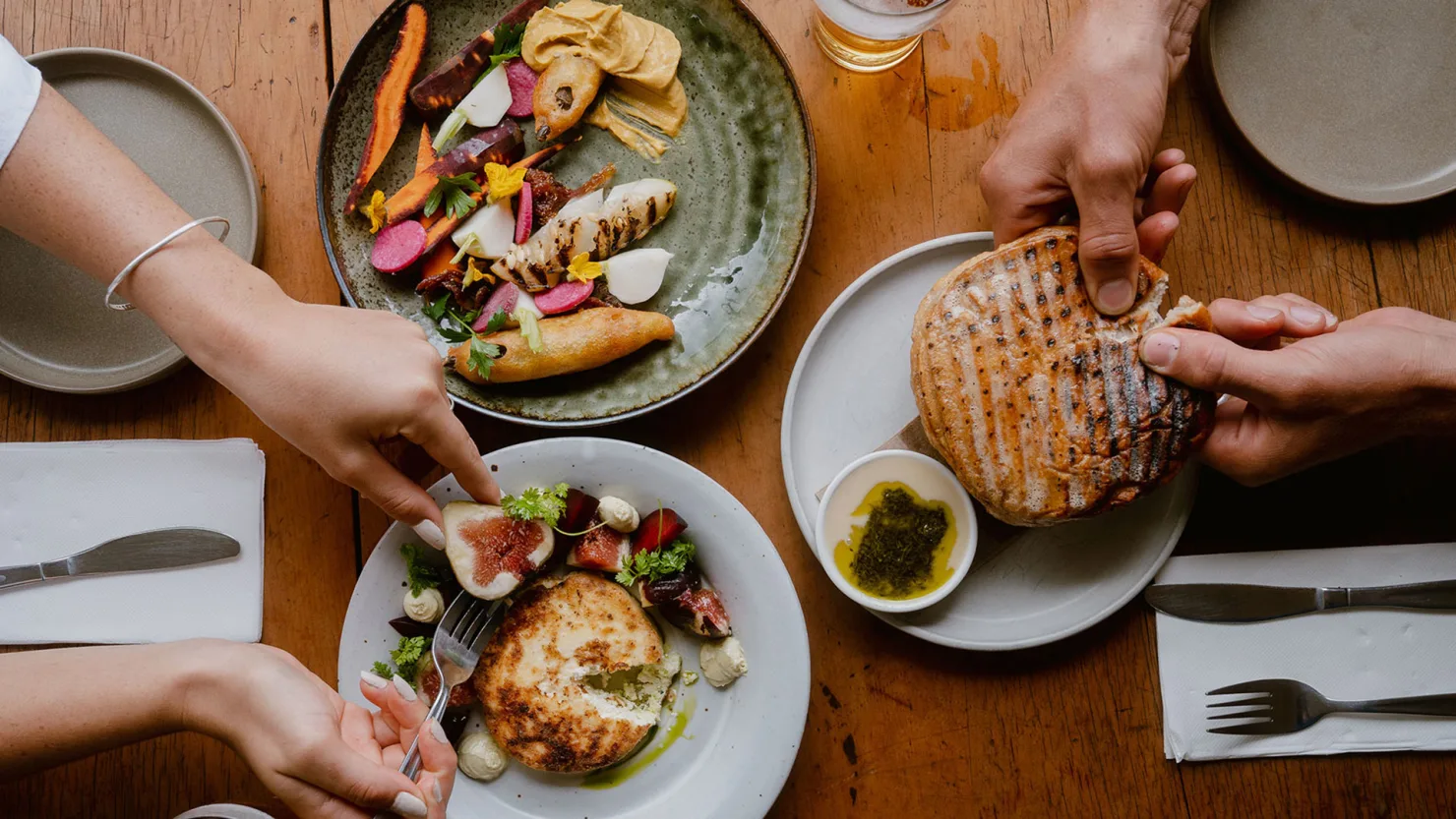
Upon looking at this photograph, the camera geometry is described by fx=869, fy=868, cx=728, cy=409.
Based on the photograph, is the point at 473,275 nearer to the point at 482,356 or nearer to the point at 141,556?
the point at 482,356

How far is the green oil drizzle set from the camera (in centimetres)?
185

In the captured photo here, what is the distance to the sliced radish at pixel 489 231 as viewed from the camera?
6.00ft

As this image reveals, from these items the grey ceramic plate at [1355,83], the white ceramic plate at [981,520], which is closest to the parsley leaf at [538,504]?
the white ceramic plate at [981,520]

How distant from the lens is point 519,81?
1.88 meters

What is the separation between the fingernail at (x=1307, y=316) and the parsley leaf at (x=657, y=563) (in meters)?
1.28

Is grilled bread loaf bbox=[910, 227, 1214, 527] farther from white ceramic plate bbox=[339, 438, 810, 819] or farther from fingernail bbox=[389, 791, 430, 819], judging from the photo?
fingernail bbox=[389, 791, 430, 819]

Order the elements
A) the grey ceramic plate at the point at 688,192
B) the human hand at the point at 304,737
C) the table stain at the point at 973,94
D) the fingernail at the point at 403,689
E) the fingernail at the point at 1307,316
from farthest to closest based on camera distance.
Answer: the table stain at the point at 973,94 → the grey ceramic plate at the point at 688,192 → the fingernail at the point at 1307,316 → the fingernail at the point at 403,689 → the human hand at the point at 304,737

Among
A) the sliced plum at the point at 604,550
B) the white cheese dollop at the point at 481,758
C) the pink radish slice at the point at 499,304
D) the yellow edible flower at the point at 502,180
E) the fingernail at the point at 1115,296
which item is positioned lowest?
the white cheese dollop at the point at 481,758

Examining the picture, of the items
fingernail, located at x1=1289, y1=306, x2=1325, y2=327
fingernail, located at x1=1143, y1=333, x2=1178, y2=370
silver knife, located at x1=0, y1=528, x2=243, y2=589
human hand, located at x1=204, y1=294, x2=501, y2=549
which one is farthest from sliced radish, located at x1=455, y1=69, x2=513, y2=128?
fingernail, located at x1=1289, y1=306, x2=1325, y2=327

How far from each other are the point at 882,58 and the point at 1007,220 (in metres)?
0.49

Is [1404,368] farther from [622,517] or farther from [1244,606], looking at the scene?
[622,517]

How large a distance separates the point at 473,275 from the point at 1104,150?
125cm

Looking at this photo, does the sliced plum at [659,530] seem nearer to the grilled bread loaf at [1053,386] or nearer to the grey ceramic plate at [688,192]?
the grey ceramic plate at [688,192]

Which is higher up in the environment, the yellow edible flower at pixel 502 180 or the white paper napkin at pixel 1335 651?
the yellow edible flower at pixel 502 180
